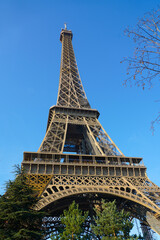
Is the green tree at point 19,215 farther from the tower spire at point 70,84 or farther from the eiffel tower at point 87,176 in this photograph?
the tower spire at point 70,84

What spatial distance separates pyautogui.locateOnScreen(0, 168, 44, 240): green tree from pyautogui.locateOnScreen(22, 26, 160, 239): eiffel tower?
2340mm

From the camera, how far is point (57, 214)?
2884 centimetres

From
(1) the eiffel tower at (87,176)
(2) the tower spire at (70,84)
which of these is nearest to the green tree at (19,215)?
(1) the eiffel tower at (87,176)

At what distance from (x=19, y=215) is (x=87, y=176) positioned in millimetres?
10217

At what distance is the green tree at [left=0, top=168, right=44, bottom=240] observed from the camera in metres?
14.5

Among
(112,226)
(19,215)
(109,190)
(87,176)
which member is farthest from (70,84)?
(19,215)

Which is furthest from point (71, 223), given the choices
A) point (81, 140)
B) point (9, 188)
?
point (81, 140)

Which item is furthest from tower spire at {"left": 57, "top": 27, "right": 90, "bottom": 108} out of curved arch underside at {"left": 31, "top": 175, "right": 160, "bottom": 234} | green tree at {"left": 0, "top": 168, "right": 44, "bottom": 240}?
green tree at {"left": 0, "top": 168, "right": 44, "bottom": 240}

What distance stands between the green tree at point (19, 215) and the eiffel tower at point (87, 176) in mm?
2340

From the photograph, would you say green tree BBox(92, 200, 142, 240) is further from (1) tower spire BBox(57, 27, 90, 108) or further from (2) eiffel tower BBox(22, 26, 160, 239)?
(1) tower spire BBox(57, 27, 90, 108)

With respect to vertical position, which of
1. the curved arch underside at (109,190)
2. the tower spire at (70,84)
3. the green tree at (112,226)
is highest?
the tower spire at (70,84)

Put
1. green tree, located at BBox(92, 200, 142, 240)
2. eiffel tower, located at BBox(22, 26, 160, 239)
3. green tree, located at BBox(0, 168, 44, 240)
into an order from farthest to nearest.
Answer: eiffel tower, located at BBox(22, 26, 160, 239) < green tree, located at BBox(92, 200, 142, 240) < green tree, located at BBox(0, 168, 44, 240)

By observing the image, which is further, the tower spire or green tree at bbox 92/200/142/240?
the tower spire

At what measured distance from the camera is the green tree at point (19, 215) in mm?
14474
